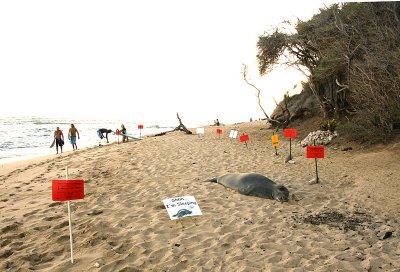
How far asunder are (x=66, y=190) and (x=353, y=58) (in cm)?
1332

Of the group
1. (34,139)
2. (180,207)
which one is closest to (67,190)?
(180,207)

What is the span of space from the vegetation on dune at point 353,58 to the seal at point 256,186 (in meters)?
6.42

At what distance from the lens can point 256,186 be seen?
7.33 m

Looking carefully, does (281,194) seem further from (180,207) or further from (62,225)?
(62,225)

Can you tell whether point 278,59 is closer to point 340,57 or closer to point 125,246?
point 340,57

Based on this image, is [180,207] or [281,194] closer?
[180,207]

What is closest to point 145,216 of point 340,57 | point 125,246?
point 125,246

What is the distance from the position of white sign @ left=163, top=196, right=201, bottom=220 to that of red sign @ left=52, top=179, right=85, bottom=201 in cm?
170

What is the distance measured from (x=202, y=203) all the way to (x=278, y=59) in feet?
48.7

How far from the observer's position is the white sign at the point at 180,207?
5.62 meters

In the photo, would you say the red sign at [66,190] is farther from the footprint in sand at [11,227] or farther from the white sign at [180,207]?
the footprint in sand at [11,227]

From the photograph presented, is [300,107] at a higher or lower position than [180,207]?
higher

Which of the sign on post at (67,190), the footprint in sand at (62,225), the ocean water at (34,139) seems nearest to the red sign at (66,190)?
the sign on post at (67,190)

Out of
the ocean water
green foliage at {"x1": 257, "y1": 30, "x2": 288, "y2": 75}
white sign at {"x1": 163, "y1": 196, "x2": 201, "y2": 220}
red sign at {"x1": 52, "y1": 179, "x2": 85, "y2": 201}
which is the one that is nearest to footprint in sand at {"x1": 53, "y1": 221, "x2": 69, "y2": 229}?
red sign at {"x1": 52, "y1": 179, "x2": 85, "y2": 201}
